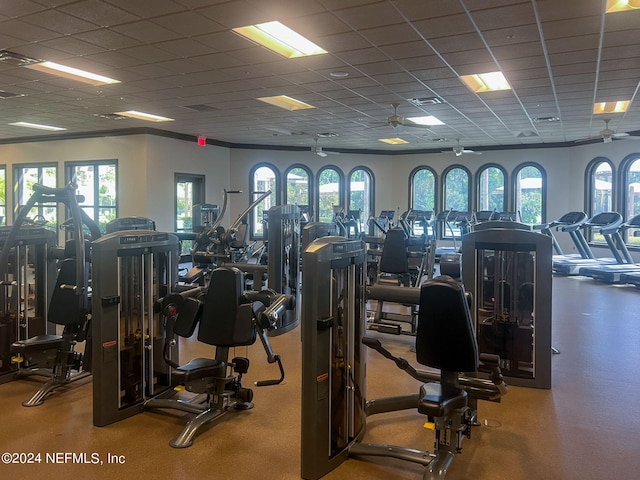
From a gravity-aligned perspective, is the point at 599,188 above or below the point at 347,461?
above

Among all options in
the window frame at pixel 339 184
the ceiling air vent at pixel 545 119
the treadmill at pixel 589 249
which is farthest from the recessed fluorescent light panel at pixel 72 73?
the treadmill at pixel 589 249

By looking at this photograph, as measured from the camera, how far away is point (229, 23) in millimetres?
4812

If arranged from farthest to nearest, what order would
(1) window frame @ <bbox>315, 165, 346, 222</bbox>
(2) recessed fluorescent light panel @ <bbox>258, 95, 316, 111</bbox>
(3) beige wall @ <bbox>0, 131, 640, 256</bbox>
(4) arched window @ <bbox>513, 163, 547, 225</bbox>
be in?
(1) window frame @ <bbox>315, 165, 346, 222</bbox> < (4) arched window @ <bbox>513, 163, 547, 225</bbox> < (3) beige wall @ <bbox>0, 131, 640, 256</bbox> < (2) recessed fluorescent light panel @ <bbox>258, 95, 316, 111</bbox>

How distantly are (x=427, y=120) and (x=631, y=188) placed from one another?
575 cm

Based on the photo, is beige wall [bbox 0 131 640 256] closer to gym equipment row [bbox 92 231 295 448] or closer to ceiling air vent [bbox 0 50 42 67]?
ceiling air vent [bbox 0 50 42 67]

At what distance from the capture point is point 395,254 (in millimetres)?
6328

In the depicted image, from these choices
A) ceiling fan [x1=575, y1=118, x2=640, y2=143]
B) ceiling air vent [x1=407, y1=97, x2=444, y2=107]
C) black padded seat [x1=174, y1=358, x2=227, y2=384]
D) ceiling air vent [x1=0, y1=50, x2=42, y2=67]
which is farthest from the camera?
ceiling fan [x1=575, y1=118, x2=640, y2=143]

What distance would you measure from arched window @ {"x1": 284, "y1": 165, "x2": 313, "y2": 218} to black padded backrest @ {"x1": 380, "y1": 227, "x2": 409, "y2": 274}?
8.39 meters

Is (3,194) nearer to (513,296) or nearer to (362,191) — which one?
(362,191)

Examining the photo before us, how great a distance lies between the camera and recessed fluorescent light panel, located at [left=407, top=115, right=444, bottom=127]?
31.9ft

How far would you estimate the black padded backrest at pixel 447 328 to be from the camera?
249cm

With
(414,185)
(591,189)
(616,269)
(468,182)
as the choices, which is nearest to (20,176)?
(414,185)

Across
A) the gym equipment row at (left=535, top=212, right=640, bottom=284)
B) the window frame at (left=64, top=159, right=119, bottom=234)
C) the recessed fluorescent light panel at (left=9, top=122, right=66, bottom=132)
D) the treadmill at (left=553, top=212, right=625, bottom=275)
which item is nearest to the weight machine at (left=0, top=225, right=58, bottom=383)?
the window frame at (left=64, top=159, right=119, bottom=234)

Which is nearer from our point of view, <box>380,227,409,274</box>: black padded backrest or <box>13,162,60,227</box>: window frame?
<box>380,227,409,274</box>: black padded backrest
